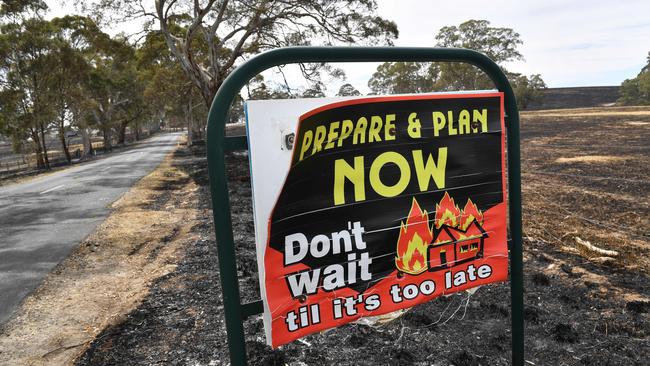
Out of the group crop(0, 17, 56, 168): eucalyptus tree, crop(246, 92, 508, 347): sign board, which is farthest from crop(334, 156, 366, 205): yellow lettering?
crop(0, 17, 56, 168): eucalyptus tree

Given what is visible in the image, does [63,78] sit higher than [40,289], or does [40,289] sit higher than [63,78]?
[63,78]

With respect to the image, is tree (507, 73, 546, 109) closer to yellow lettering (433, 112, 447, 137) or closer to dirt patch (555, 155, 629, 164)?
dirt patch (555, 155, 629, 164)

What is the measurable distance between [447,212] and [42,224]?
413 inches

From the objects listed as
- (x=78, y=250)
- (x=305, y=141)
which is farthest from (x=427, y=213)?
(x=78, y=250)

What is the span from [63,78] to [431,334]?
115 ft

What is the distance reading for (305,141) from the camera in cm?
163

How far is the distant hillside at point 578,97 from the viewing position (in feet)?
227

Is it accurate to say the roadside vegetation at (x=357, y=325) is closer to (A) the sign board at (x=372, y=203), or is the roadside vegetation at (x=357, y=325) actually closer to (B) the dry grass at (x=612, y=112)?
(A) the sign board at (x=372, y=203)

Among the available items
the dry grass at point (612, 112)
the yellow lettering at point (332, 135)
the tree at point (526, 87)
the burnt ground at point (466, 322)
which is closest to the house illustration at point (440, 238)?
the yellow lettering at point (332, 135)

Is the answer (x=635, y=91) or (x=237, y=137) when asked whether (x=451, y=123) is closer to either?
(x=237, y=137)

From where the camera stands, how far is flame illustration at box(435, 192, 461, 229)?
195cm

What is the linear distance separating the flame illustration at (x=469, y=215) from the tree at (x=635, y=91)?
7084 centimetres

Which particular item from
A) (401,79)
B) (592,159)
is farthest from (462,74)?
(592,159)

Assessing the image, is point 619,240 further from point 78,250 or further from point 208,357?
point 78,250
